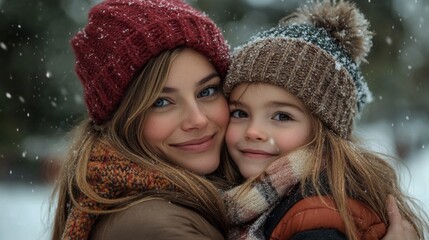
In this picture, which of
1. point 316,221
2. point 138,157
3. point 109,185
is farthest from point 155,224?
point 316,221

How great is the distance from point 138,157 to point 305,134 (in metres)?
0.80

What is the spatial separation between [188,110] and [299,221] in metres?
0.83

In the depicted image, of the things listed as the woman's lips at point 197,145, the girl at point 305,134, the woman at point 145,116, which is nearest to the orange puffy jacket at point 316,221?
the girl at point 305,134

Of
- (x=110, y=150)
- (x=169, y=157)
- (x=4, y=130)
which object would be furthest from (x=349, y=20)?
(x=4, y=130)

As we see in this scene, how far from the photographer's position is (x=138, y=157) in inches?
134

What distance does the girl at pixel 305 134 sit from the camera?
3213 millimetres

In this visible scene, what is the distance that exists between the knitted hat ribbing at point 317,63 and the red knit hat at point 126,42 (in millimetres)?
188

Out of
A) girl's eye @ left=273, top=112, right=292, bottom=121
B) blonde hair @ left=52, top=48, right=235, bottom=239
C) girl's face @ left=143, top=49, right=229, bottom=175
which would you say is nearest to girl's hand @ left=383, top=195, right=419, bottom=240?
girl's eye @ left=273, top=112, right=292, bottom=121

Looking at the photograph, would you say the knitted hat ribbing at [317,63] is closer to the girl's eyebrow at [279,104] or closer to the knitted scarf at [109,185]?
the girl's eyebrow at [279,104]

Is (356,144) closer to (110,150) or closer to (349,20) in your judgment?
(349,20)

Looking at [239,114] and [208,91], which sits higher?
[208,91]

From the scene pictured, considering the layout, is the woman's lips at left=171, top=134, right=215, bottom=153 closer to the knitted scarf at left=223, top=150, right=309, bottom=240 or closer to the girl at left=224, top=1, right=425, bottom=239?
the girl at left=224, top=1, right=425, bottom=239

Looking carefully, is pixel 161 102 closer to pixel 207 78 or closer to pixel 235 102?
pixel 207 78

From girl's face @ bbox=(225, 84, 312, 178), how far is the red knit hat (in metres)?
0.28
